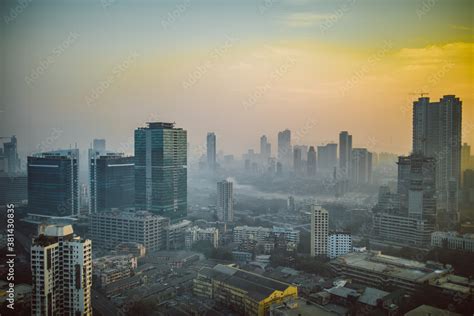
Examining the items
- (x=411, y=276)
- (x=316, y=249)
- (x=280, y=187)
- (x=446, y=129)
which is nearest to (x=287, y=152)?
(x=280, y=187)

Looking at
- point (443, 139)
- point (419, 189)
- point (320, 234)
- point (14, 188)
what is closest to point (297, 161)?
point (443, 139)

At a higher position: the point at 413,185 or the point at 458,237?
the point at 413,185

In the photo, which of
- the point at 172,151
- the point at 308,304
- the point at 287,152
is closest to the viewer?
the point at 308,304

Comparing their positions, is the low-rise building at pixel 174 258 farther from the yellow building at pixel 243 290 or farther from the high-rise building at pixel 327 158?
the high-rise building at pixel 327 158

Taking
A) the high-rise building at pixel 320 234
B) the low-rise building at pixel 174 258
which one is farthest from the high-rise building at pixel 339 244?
the low-rise building at pixel 174 258

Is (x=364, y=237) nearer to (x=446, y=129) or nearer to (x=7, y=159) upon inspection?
(x=446, y=129)

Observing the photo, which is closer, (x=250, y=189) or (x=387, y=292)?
(x=387, y=292)

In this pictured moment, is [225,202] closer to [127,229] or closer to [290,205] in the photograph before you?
[290,205]

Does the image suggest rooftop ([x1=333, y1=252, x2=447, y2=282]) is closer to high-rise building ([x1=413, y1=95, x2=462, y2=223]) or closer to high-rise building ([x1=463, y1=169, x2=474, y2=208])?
high-rise building ([x1=413, y1=95, x2=462, y2=223])
